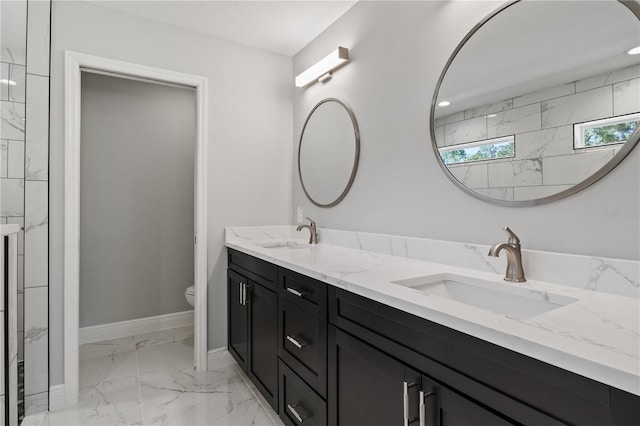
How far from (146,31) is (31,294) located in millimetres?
1799

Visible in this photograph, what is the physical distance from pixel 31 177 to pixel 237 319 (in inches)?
58.6

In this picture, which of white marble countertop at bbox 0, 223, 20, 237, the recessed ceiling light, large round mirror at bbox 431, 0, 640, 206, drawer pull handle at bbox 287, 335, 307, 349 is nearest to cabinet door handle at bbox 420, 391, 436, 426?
drawer pull handle at bbox 287, 335, 307, 349

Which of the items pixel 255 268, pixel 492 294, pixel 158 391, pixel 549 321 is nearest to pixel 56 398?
pixel 158 391

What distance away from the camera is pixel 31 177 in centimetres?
197

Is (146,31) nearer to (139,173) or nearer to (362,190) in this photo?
(139,173)

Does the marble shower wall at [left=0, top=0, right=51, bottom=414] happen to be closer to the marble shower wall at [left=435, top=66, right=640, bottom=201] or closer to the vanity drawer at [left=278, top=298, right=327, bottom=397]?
the vanity drawer at [left=278, top=298, right=327, bottom=397]

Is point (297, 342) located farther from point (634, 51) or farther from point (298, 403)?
point (634, 51)

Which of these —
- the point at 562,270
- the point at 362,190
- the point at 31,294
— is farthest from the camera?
the point at 362,190

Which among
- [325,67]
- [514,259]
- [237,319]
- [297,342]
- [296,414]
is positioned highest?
[325,67]

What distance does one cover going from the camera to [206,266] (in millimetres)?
2537

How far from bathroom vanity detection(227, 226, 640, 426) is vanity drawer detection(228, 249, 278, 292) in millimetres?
13

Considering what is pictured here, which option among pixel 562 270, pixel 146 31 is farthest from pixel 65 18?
pixel 562 270

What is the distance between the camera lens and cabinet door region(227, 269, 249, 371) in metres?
2.24

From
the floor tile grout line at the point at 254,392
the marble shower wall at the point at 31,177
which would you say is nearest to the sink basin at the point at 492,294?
the floor tile grout line at the point at 254,392
